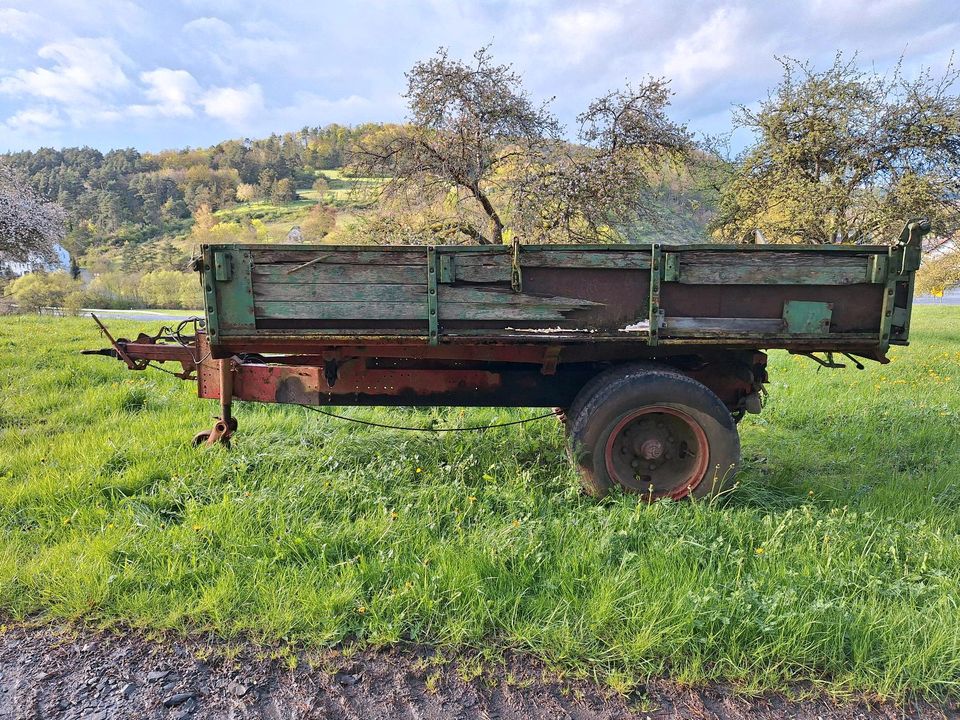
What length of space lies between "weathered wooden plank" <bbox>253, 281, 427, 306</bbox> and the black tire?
128 cm

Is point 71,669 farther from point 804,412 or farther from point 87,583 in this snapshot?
point 804,412

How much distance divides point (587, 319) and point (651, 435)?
94 centimetres

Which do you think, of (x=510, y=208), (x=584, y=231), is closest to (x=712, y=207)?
(x=584, y=231)

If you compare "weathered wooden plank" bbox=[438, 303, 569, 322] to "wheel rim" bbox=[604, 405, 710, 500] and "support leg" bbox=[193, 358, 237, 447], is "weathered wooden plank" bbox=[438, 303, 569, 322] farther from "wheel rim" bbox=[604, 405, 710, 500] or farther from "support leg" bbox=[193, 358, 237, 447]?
"support leg" bbox=[193, 358, 237, 447]

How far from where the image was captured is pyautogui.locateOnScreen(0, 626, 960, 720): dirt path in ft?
6.58

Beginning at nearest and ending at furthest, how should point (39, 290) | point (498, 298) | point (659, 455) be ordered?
point (498, 298), point (659, 455), point (39, 290)

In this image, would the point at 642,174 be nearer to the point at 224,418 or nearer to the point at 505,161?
the point at 505,161

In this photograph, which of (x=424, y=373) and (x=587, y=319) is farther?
(x=424, y=373)

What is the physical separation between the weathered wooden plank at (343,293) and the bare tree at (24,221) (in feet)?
71.1

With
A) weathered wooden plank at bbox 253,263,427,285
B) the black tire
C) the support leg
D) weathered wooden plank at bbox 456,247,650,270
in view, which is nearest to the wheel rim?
the black tire

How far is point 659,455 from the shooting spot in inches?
138

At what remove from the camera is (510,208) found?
399 inches

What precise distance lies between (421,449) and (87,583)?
7.35ft

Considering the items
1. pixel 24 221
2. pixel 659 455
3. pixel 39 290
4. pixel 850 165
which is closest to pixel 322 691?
pixel 659 455
